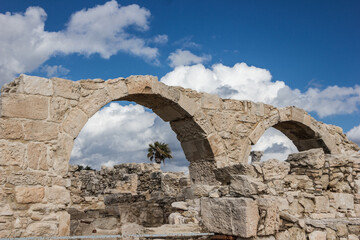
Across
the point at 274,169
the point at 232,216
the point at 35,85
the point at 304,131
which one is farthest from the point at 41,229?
the point at 304,131

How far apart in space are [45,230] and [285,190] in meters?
3.34

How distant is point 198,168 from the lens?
7867 millimetres

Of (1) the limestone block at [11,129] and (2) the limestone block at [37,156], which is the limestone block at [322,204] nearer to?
(2) the limestone block at [37,156]

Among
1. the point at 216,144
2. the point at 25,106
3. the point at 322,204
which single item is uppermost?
the point at 25,106

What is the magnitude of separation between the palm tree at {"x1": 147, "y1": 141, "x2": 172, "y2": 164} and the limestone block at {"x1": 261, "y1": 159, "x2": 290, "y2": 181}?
26.8m

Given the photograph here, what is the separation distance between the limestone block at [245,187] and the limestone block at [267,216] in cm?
11

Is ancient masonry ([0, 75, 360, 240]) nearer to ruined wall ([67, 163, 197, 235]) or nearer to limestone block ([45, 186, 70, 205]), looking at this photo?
limestone block ([45, 186, 70, 205])

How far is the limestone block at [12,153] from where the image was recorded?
16.3ft

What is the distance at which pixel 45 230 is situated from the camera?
5020 mm

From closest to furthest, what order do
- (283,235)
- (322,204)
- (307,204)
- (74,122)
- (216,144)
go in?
1. (283,235)
2. (307,204)
3. (322,204)
4. (74,122)
5. (216,144)

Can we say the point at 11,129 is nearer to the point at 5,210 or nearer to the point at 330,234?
the point at 5,210

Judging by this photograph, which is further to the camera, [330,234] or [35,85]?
[35,85]

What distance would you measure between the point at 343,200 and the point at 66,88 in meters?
4.28

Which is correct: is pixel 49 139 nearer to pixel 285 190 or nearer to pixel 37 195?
pixel 37 195
